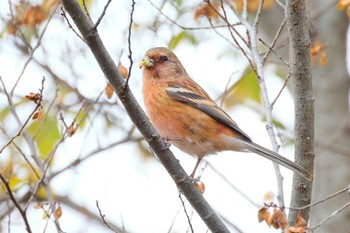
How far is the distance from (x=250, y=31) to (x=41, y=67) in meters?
3.45

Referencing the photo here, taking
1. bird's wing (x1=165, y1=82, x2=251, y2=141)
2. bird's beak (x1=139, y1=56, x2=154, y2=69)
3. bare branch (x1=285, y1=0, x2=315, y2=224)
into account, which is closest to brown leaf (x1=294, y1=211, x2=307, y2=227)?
bare branch (x1=285, y1=0, x2=315, y2=224)

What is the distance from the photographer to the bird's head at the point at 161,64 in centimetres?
647

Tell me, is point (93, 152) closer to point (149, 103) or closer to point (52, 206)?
point (149, 103)

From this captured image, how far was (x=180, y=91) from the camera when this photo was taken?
6309 millimetres

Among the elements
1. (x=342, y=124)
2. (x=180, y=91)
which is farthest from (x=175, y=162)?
(x=342, y=124)

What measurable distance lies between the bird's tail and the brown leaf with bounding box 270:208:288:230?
485mm

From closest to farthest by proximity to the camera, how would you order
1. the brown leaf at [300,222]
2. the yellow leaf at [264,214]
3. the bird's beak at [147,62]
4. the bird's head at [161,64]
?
the brown leaf at [300,222], the yellow leaf at [264,214], the bird's beak at [147,62], the bird's head at [161,64]

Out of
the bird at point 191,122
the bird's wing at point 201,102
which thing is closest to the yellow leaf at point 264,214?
the bird at point 191,122

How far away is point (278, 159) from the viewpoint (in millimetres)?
5273

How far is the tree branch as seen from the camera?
4.05 metres

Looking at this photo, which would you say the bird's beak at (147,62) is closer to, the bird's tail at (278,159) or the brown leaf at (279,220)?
the bird's tail at (278,159)

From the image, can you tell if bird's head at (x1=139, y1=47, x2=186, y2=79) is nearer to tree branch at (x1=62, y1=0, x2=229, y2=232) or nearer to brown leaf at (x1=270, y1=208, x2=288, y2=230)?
tree branch at (x1=62, y1=0, x2=229, y2=232)

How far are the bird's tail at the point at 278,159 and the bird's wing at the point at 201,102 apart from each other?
0.68ft

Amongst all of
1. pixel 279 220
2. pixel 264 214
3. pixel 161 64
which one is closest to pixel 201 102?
pixel 161 64
